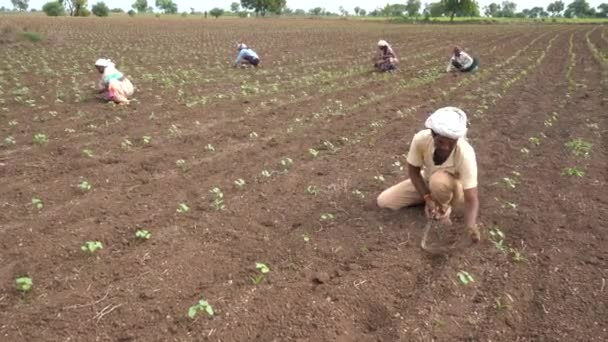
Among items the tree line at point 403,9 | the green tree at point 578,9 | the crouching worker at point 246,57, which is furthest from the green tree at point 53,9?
the green tree at point 578,9

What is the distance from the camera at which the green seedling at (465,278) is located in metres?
3.84

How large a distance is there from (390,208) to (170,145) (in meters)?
3.70

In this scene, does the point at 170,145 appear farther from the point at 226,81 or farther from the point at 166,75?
the point at 166,75

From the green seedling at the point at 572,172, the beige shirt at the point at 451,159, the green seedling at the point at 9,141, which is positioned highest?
the beige shirt at the point at 451,159

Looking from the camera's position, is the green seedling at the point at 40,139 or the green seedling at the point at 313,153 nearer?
the green seedling at the point at 313,153

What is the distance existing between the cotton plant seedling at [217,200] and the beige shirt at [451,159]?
2082 millimetres

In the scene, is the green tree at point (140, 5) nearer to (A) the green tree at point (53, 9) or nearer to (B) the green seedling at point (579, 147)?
(A) the green tree at point (53, 9)

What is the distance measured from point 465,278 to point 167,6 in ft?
474

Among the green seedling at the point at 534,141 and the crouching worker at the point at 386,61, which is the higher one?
the crouching worker at the point at 386,61

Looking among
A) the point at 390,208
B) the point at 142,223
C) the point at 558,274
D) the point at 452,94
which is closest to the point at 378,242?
the point at 390,208

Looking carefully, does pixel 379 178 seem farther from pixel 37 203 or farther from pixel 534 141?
pixel 37 203

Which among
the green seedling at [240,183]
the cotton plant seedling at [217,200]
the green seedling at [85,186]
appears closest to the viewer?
the cotton plant seedling at [217,200]

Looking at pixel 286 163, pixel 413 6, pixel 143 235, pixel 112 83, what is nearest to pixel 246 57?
pixel 112 83

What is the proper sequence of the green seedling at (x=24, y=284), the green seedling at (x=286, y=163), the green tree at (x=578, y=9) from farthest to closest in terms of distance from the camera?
1. the green tree at (x=578, y=9)
2. the green seedling at (x=286, y=163)
3. the green seedling at (x=24, y=284)
